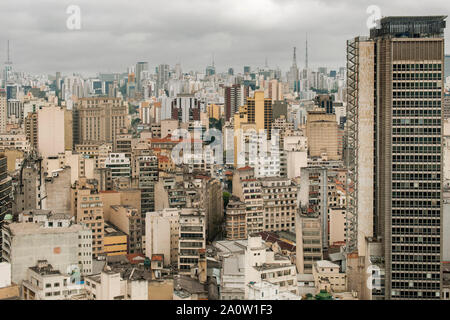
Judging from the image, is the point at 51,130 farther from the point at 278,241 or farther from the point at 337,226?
the point at 337,226

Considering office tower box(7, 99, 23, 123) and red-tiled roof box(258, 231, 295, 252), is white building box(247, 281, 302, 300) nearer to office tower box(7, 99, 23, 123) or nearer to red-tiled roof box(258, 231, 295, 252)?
red-tiled roof box(258, 231, 295, 252)

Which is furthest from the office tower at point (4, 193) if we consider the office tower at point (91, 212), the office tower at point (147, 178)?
the office tower at point (147, 178)

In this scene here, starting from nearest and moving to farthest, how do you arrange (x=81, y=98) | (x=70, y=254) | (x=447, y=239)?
1. (x=70, y=254)
2. (x=447, y=239)
3. (x=81, y=98)

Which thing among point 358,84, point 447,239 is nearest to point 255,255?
point 358,84

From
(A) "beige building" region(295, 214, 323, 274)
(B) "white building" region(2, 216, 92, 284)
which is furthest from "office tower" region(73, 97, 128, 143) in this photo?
(A) "beige building" region(295, 214, 323, 274)
